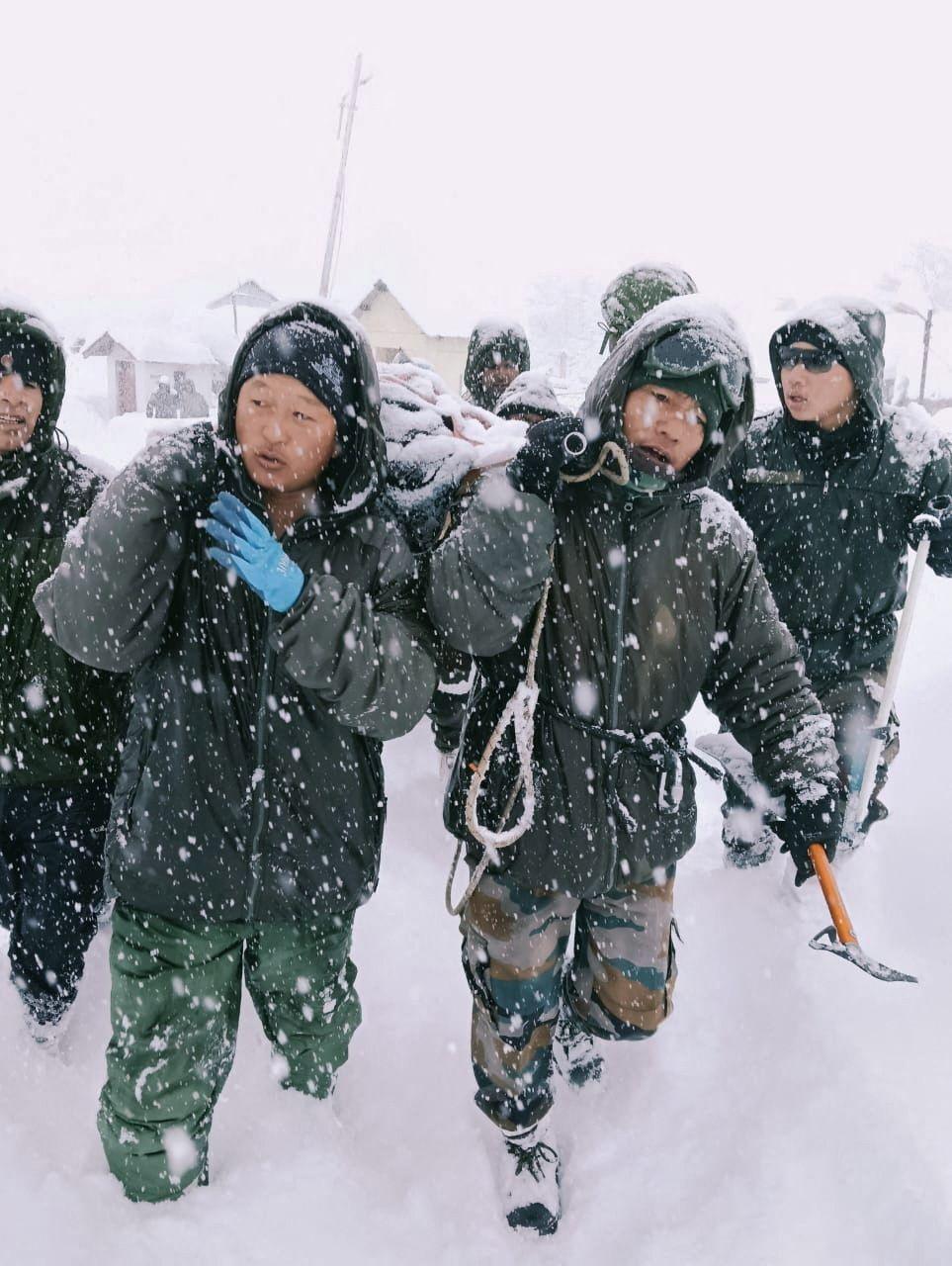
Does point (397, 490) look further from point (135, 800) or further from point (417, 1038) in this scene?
point (417, 1038)

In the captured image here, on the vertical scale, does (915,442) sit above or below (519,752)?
above

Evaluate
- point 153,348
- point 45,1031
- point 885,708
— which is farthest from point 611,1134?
point 153,348

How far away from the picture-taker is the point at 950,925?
3.22 metres

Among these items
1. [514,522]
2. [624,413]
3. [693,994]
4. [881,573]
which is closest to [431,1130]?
[693,994]

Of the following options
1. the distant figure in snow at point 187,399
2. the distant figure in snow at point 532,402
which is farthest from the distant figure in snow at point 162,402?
the distant figure in snow at point 532,402

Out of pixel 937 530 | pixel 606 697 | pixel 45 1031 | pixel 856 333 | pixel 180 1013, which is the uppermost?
pixel 856 333

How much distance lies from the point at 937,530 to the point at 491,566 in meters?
2.21

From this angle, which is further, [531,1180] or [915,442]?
[915,442]

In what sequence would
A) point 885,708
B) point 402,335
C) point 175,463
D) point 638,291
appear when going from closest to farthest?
point 175,463, point 885,708, point 638,291, point 402,335

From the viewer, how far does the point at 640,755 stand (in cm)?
223

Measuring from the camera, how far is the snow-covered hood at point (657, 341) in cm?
205

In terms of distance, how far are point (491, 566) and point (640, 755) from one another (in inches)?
29.1

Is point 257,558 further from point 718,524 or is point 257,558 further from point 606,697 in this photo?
point 718,524

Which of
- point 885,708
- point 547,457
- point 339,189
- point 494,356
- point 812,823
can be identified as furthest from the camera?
point 339,189
